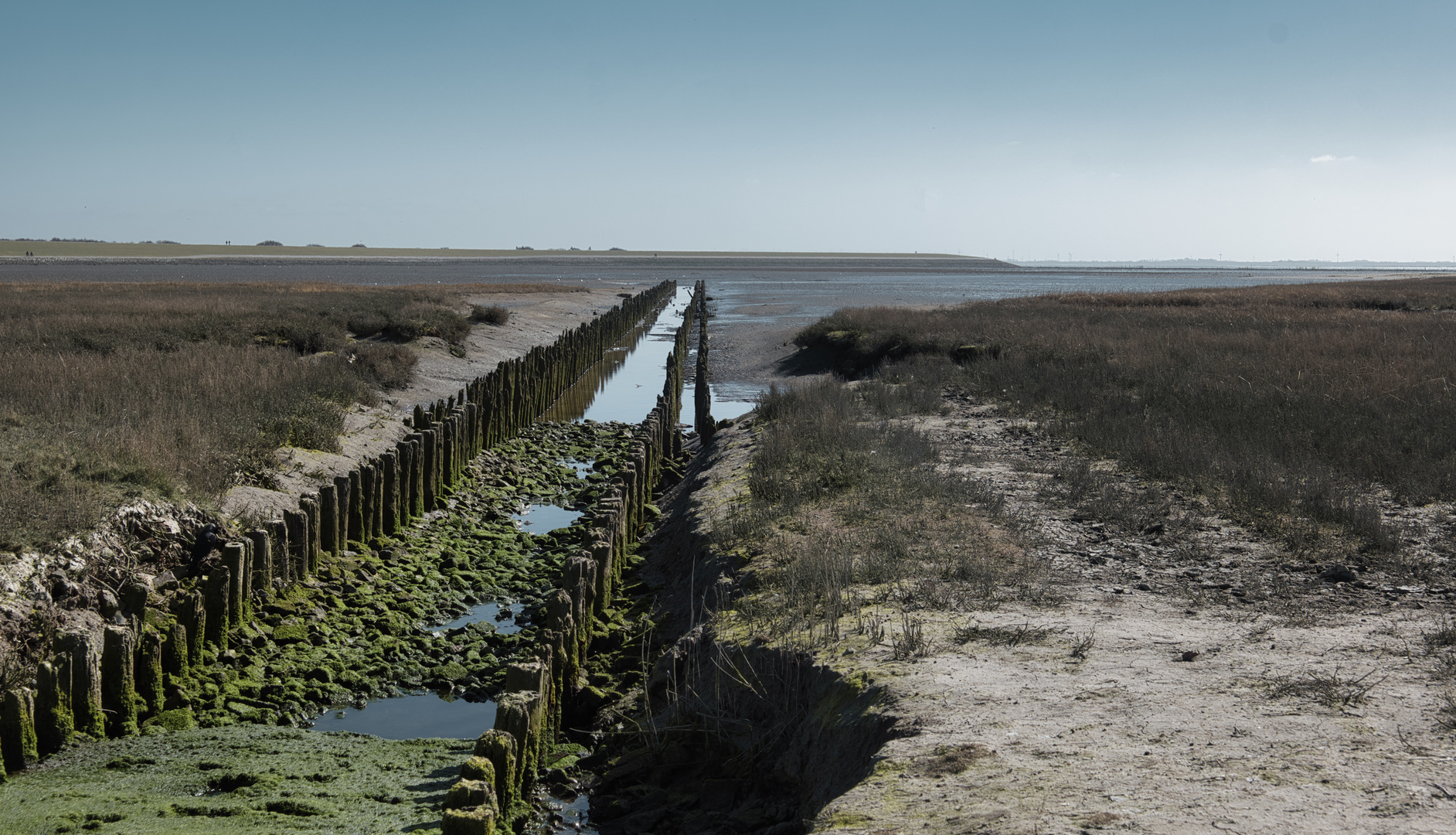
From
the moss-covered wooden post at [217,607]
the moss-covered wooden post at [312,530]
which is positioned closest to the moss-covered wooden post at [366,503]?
the moss-covered wooden post at [312,530]

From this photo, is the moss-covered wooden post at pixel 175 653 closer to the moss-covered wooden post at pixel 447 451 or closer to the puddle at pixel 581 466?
the moss-covered wooden post at pixel 447 451

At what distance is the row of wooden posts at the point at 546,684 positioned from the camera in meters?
4.25

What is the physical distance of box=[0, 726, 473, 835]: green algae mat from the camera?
15.5 ft

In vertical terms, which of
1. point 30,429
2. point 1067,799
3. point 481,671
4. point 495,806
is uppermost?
point 30,429

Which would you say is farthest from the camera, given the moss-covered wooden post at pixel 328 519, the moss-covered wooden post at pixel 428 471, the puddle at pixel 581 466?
the puddle at pixel 581 466

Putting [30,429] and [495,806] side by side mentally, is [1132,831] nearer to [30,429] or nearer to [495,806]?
[495,806]

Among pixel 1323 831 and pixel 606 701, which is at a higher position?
pixel 1323 831

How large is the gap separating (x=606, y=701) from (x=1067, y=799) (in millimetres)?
3782

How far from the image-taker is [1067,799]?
152 inches

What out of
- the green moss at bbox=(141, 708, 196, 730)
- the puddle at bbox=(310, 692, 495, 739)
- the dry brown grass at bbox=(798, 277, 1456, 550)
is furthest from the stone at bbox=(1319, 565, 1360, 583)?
the green moss at bbox=(141, 708, 196, 730)

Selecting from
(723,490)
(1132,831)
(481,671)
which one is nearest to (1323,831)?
(1132,831)

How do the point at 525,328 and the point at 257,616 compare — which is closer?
the point at 257,616

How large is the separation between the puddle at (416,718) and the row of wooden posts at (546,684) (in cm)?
37

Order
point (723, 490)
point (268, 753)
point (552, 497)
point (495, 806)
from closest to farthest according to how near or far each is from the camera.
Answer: point (495, 806) → point (268, 753) → point (723, 490) → point (552, 497)
